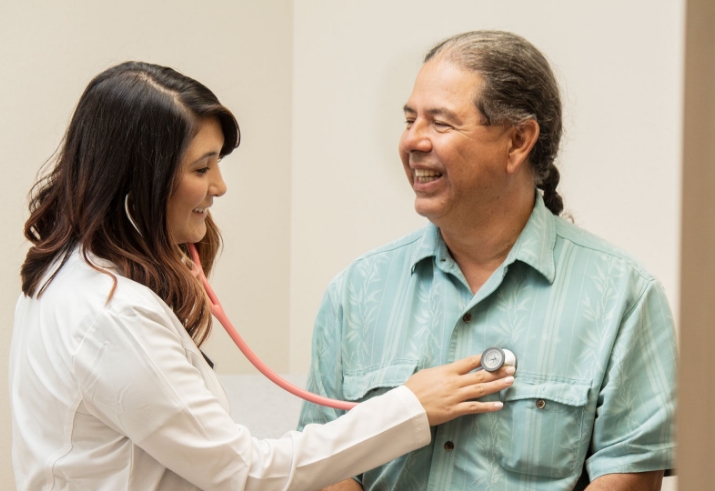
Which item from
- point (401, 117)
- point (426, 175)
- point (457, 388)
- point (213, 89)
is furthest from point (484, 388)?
point (213, 89)

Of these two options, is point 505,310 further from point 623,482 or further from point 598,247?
point 623,482

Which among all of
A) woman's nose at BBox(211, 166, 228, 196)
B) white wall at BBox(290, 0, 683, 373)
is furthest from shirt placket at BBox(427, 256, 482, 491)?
white wall at BBox(290, 0, 683, 373)

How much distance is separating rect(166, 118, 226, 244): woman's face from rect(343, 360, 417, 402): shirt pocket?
43cm

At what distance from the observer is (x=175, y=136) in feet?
4.49

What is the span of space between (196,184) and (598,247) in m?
0.78

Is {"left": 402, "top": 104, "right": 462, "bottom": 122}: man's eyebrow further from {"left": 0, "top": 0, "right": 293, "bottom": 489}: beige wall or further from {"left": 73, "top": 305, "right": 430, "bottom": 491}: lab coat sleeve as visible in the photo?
{"left": 0, "top": 0, "right": 293, "bottom": 489}: beige wall

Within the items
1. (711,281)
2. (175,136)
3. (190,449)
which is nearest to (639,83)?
(175,136)

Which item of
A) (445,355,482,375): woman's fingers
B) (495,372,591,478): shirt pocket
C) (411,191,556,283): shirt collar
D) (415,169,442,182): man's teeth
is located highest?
(415,169,442,182): man's teeth

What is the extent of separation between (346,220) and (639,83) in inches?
54.4

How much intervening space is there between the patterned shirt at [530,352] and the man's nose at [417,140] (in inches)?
8.1

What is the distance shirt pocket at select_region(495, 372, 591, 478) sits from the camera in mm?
1366

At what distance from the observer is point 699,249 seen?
0.72 feet

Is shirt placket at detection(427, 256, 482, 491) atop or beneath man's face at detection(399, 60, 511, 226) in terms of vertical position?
beneath

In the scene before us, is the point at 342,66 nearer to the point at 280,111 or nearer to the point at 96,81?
the point at 280,111
